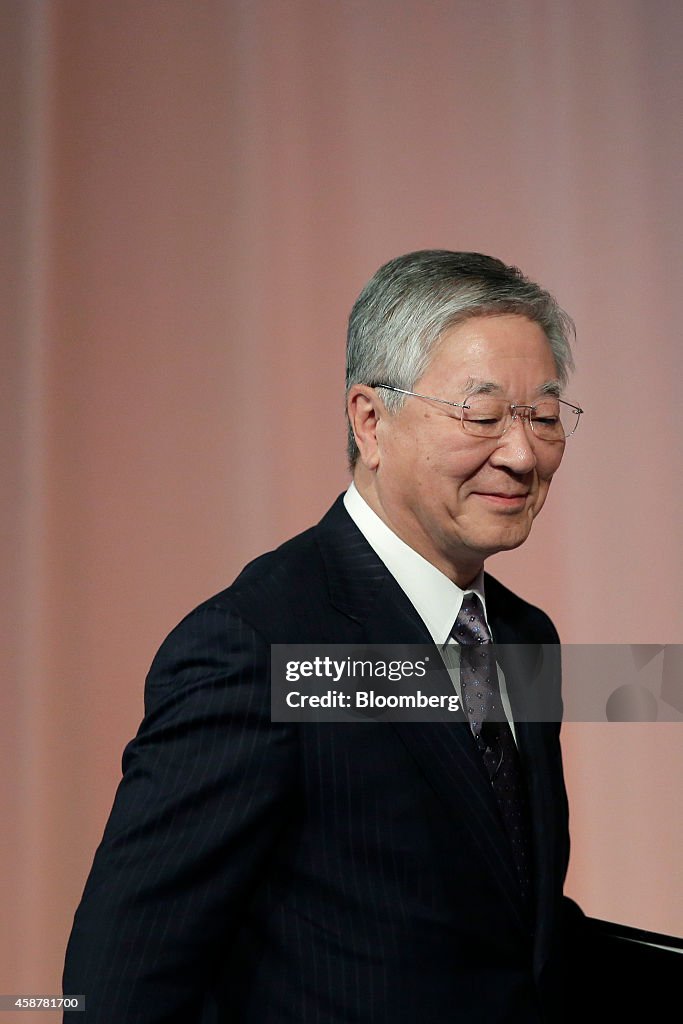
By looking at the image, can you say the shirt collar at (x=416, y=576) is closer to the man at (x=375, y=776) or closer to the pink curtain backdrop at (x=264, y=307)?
the man at (x=375, y=776)

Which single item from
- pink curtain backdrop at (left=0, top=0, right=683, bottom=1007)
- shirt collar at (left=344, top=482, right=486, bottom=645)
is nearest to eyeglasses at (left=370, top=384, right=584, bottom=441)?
shirt collar at (left=344, top=482, right=486, bottom=645)

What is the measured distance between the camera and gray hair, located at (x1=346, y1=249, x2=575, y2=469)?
1163mm

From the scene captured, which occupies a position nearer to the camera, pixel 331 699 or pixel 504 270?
pixel 331 699

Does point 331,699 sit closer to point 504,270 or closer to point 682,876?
point 504,270

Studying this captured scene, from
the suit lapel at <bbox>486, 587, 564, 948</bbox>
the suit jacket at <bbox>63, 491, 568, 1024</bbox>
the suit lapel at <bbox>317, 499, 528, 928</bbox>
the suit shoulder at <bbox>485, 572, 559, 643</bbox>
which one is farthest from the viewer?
the suit shoulder at <bbox>485, 572, 559, 643</bbox>

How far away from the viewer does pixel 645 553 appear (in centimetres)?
244

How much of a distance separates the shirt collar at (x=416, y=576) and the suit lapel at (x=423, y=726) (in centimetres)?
2

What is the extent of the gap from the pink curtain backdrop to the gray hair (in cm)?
104

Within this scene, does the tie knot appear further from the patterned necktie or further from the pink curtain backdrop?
the pink curtain backdrop

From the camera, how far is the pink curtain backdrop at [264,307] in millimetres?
2137

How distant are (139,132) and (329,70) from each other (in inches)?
17.7

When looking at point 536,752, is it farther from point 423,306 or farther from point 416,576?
point 423,306

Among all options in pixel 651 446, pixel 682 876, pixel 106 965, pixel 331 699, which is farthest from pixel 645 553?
pixel 106 965

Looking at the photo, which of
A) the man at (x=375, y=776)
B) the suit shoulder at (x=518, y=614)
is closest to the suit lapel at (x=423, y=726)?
the man at (x=375, y=776)
